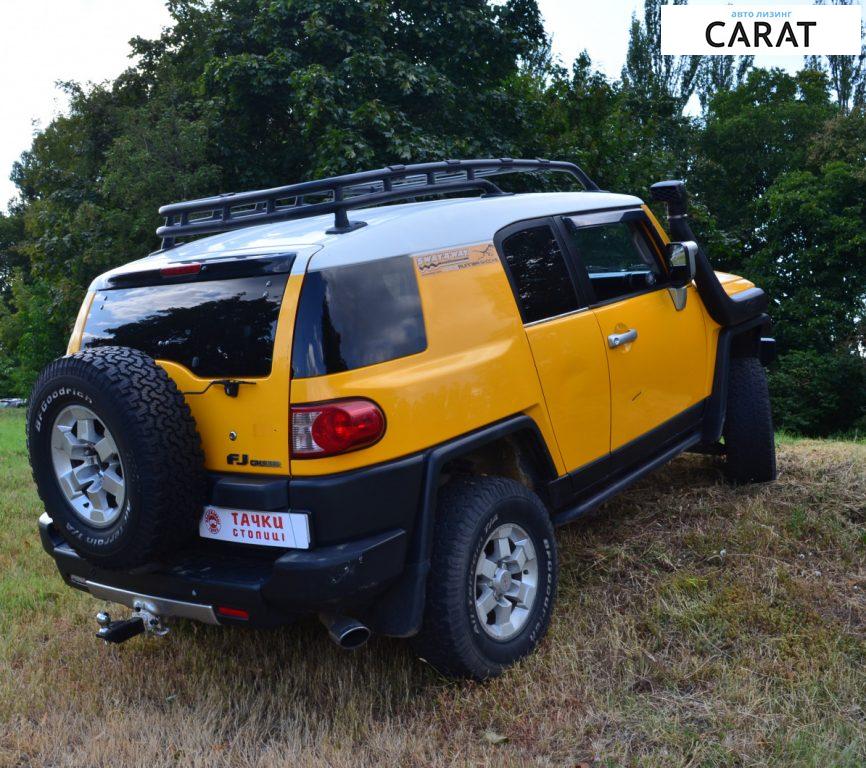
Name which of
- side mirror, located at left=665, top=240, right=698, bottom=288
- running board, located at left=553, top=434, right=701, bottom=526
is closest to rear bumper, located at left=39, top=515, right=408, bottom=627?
running board, located at left=553, top=434, right=701, bottom=526

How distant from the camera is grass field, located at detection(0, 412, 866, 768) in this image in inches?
124

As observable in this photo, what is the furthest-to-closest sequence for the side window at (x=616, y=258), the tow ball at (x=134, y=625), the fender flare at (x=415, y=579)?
the side window at (x=616, y=258) → the tow ball at (x=134, y=625) → the fender flare at (x=415, y=579)

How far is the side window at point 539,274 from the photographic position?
3.84 m

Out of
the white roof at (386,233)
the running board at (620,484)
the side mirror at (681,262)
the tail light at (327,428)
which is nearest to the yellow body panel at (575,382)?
the running board at (620,484)

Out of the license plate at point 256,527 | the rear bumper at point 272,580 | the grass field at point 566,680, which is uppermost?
the license plate at point 256,527

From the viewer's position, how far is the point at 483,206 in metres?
3.87

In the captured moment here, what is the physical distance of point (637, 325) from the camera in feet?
14.7

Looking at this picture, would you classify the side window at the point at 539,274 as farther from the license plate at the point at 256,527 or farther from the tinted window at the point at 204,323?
the license plate at the point at 256,527

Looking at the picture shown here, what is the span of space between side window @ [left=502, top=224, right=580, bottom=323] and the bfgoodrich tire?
2.60 ft

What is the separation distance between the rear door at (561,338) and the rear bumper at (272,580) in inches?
42.8

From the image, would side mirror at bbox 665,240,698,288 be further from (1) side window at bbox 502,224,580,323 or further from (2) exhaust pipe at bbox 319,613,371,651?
(2) exhaust pipe at bbox 319,613,371,651

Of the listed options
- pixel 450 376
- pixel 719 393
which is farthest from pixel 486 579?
pixel 719 393

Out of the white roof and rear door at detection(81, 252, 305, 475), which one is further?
the white roof

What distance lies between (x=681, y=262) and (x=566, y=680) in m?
2.34
